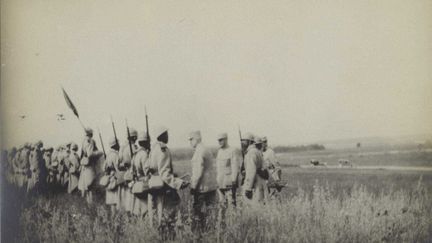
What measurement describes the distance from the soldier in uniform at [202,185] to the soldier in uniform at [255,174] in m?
0.36

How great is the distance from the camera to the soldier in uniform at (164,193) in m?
6.83

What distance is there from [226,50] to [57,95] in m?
2.01

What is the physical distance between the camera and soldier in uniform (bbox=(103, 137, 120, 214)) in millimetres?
7184

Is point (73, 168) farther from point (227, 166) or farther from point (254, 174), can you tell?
point (254, 174)

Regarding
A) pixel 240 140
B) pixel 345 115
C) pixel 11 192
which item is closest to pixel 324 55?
pixel 345 115

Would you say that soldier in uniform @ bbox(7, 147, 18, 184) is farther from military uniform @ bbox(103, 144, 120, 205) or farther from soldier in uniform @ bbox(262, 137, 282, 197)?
soldier in uniform @ bbox(262, 137, 282, 197)

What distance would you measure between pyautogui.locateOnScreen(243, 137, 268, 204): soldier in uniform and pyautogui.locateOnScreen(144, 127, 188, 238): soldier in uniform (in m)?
0.70

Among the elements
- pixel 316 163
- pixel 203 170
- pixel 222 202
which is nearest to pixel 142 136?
pixel 203 170

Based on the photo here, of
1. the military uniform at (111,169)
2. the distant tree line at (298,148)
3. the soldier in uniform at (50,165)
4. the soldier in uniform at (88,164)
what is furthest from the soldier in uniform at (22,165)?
the distant tree line at (298,148)

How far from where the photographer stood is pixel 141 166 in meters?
7.03

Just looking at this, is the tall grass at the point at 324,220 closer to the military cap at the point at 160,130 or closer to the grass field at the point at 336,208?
the grass field at the point at 336,208

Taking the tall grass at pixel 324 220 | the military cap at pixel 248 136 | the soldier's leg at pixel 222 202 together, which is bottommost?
the tall grass at pixel 324 220

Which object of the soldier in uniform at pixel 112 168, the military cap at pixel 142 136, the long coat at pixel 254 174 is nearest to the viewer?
the long coat at pixel 254 174

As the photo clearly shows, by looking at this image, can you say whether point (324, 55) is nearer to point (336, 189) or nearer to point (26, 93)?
point (336, 189)
